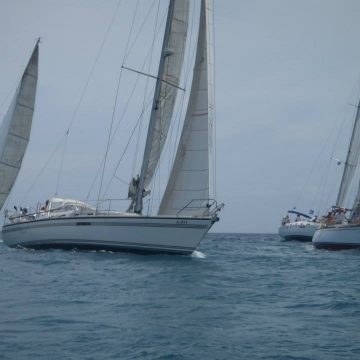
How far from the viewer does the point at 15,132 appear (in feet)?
100

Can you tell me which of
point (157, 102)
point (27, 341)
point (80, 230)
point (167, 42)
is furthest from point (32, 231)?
point (27, 341)

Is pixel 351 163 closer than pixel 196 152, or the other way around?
pixel 196 152

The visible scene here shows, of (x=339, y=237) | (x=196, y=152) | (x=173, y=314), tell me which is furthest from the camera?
(x=339, y=237)

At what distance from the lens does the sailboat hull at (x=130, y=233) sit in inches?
884

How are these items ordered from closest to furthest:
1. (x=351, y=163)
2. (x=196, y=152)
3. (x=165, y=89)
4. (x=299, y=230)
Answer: (x=196, y=152) < (x=165, y=89) < (x=351, y=163) < (x=299, y=230)

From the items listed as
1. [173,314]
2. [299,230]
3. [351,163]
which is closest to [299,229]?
[299,230]

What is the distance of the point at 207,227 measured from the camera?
22.4 meters

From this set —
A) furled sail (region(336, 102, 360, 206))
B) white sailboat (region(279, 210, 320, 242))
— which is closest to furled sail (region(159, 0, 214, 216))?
furled sail (region(336, 102, 360, 206))

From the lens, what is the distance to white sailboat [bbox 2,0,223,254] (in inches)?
888

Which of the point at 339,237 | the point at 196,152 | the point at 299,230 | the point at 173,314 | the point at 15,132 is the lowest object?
the point at 173,314

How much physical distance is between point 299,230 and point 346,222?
2553 cm

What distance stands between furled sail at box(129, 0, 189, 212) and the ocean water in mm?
8182

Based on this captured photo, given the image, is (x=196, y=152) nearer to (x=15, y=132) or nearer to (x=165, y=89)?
(x=165, y=89)

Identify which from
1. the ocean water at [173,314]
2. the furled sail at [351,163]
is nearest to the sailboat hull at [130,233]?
the ocean water at [173,314]
